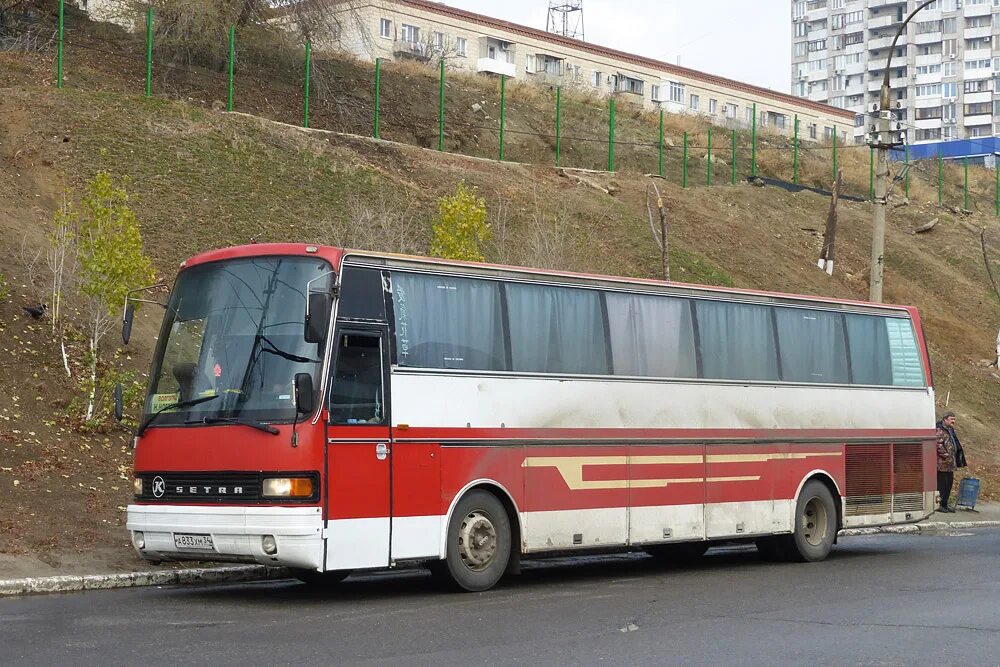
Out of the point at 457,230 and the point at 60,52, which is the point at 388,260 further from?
the point at 60,52

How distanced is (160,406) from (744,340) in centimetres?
783

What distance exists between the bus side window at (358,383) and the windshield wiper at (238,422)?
1.87 feet

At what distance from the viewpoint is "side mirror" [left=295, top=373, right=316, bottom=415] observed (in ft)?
40.2

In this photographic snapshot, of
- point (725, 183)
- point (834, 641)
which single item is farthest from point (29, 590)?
point (725, 183)

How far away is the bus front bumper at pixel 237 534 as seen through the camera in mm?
12211

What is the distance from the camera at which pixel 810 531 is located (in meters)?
18.4

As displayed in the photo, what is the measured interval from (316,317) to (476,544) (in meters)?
3.22

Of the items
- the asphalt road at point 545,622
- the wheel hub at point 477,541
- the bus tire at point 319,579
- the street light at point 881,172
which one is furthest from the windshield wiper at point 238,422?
the street light at point 881,172

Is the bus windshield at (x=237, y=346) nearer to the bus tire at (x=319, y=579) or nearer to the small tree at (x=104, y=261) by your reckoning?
the bus tire at (x=319, y=579)

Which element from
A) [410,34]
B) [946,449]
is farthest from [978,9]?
[946,449]

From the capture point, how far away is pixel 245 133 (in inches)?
1433

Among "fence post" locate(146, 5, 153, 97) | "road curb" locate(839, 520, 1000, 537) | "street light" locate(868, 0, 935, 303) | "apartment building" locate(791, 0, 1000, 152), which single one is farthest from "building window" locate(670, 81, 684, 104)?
"road curb" locate(839, 520, 1000, 537)

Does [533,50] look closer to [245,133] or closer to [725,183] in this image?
[725,183]

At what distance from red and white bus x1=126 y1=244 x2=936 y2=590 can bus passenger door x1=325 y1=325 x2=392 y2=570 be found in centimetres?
2
